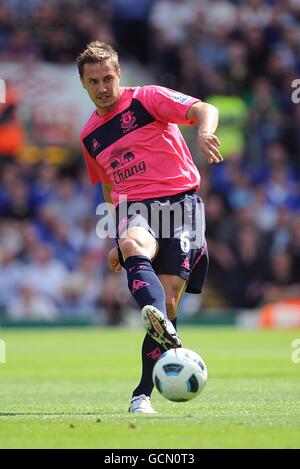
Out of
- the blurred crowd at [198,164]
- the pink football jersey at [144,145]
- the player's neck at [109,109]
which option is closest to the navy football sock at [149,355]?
the pink football jersey at [144,145]

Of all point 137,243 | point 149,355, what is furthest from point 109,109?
point 149,355

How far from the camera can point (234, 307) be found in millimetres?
20484

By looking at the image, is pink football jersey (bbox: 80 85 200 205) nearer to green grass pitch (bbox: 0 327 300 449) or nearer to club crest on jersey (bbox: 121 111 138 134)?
club crest on jersey (bbox: 121 111 138 134)

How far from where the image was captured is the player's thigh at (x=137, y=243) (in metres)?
7.17

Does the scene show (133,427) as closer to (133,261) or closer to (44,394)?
(133,261)

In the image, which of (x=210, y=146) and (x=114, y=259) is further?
(x=114, y=259)

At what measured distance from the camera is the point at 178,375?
6.66 meters

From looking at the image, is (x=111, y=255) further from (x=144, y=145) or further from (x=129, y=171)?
(x=144, y=145)

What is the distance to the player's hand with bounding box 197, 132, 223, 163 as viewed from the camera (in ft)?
22.6

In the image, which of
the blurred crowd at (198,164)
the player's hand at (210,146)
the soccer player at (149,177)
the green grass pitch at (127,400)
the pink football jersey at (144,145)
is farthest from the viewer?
the blurred crowd at (198,164)

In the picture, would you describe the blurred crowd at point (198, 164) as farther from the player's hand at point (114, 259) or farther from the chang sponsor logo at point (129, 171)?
the chang sponsor logo at point (129, 171)

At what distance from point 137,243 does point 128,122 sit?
3.44ft
